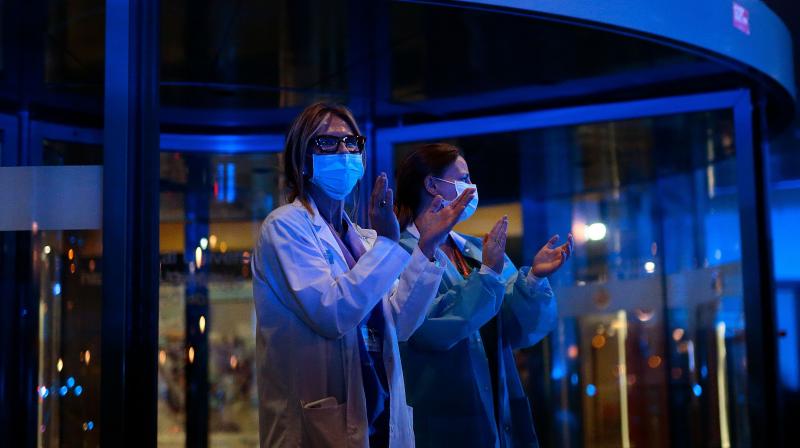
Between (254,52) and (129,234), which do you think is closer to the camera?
(129,234)

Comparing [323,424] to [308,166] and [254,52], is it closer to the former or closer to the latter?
[308,166]

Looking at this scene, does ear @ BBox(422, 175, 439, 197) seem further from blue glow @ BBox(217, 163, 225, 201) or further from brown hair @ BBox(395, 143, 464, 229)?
blue glow @ BBox(217, 163, 225, 201)

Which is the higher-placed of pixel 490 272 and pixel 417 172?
pixel 417 172

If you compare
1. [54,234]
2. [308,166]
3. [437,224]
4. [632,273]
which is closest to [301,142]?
[308,166]

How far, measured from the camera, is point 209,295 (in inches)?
197

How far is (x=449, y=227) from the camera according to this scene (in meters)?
2.70

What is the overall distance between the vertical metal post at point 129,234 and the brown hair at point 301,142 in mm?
533

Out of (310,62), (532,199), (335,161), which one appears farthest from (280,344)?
(532,199)

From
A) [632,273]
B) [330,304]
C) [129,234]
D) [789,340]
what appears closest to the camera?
[330,304]

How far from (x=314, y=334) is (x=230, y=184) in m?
2.77

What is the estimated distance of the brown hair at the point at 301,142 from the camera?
8.76ft

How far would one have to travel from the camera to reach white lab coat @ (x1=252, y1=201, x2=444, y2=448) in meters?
2.41

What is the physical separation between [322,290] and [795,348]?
17.2ft

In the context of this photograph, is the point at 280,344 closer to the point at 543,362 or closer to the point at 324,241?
the point at 324,241
